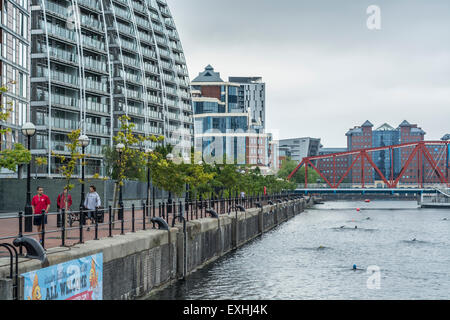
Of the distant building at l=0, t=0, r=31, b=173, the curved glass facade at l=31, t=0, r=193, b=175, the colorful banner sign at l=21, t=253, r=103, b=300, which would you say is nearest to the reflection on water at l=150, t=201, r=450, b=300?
the colorful banner sign at l=21, t=253, r=103, b=300

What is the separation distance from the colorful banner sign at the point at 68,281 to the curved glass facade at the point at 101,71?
55.7 meters

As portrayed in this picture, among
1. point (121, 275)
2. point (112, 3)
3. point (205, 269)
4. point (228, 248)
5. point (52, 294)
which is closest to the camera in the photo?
point (52, 294)

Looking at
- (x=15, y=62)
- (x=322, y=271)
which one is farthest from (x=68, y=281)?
(x=15, y=62)

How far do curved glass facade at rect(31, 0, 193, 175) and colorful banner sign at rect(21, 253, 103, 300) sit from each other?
2193 inches

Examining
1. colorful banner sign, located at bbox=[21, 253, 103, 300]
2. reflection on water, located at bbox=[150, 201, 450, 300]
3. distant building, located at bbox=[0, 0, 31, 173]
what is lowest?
reflection on water, located at bbox=[150, 201, 450, 300]

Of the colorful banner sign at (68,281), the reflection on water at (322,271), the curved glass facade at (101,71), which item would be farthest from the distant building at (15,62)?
the colorful banner sign at (68,281)

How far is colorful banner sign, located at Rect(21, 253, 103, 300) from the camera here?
15258mm

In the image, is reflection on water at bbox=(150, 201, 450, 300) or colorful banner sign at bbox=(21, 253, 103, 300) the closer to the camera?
colorful banner sign at bbox=(21, 253, 103, 300)

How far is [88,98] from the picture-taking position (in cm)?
8600

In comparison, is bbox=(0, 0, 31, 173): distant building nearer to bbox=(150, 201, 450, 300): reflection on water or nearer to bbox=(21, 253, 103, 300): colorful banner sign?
bbox=(150, 201, 450, 300): reflection on water

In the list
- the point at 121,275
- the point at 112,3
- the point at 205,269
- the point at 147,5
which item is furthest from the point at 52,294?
the point at 147,5
